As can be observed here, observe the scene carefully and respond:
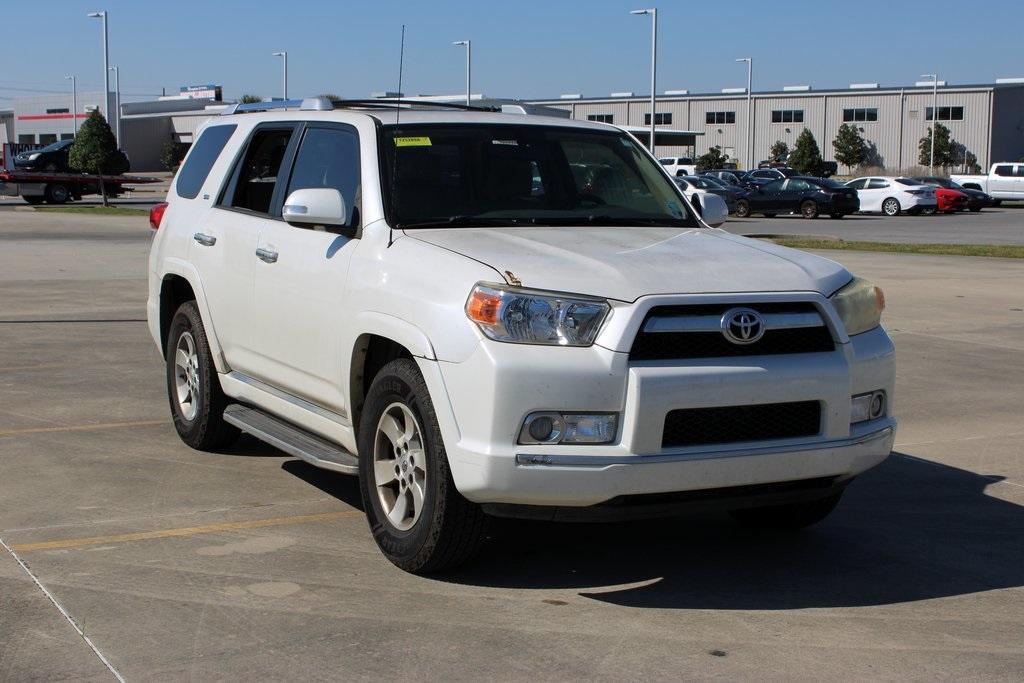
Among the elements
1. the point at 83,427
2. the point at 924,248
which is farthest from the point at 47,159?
the point at 83,427

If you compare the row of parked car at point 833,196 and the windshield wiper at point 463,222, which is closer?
the windshield wiper at point 463,222

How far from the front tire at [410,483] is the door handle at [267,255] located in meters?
1.27

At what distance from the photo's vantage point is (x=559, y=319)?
4691 millimetres

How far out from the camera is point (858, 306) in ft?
17.3

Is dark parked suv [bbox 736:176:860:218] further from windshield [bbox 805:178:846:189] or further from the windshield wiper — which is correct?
the windshield wiper

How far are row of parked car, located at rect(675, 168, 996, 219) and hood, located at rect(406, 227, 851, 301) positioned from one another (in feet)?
113

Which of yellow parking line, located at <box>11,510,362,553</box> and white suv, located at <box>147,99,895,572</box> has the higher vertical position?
white suv, located at <box>147,99,895,572</box>

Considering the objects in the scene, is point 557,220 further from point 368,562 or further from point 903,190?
point 903,190

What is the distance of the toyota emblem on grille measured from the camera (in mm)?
4766

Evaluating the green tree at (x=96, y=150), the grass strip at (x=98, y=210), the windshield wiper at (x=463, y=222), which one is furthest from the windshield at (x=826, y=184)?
the windshield wiper at (x=463, y=222)

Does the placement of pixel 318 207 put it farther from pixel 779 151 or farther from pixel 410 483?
pixel 779 151

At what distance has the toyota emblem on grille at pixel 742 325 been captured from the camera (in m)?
4.77

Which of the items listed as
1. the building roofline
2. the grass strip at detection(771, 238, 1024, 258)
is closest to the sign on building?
the building roofline

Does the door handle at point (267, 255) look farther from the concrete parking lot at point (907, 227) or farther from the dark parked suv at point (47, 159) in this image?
the dark parked suv at point (47, 159)
